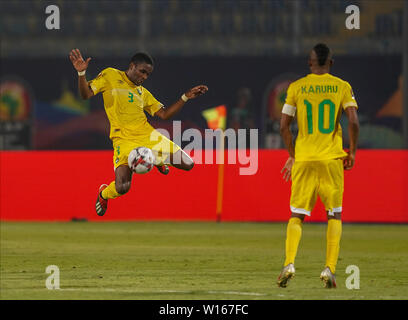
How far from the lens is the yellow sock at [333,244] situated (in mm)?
9855

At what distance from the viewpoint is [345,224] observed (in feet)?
68.9

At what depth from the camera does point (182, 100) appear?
40.0 feet

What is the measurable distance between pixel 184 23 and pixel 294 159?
21.1 metres

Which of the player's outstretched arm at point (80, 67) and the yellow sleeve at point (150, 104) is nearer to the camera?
the player's outstretched arm at point (80, 67)

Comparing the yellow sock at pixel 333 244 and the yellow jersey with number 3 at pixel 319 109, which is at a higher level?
the yellow jersey with number 3 at pixel 319 109

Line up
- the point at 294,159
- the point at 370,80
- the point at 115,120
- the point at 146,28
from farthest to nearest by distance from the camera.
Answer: the point at 146,28
the point at 370,80
the point at 115,120
the point at 294,159

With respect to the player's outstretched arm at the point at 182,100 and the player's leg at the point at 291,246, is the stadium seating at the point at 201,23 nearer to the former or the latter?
the player's outstretched arm at the point at 182,100

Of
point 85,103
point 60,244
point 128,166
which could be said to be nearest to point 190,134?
point 85,103

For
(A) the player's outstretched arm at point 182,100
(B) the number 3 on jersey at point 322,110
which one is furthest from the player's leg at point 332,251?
(A) the player's outstretched arm at point 182,100

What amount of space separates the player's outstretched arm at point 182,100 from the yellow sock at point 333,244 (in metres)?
2.30

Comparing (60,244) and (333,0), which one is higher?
(333,0)

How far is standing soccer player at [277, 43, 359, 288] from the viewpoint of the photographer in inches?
384

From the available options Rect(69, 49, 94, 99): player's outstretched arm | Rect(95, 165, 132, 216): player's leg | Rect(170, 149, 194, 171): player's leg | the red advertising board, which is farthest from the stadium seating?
Rect(69, 49, 94, 99): player's outstretched arm

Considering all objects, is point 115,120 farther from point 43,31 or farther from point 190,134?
point 43,31
